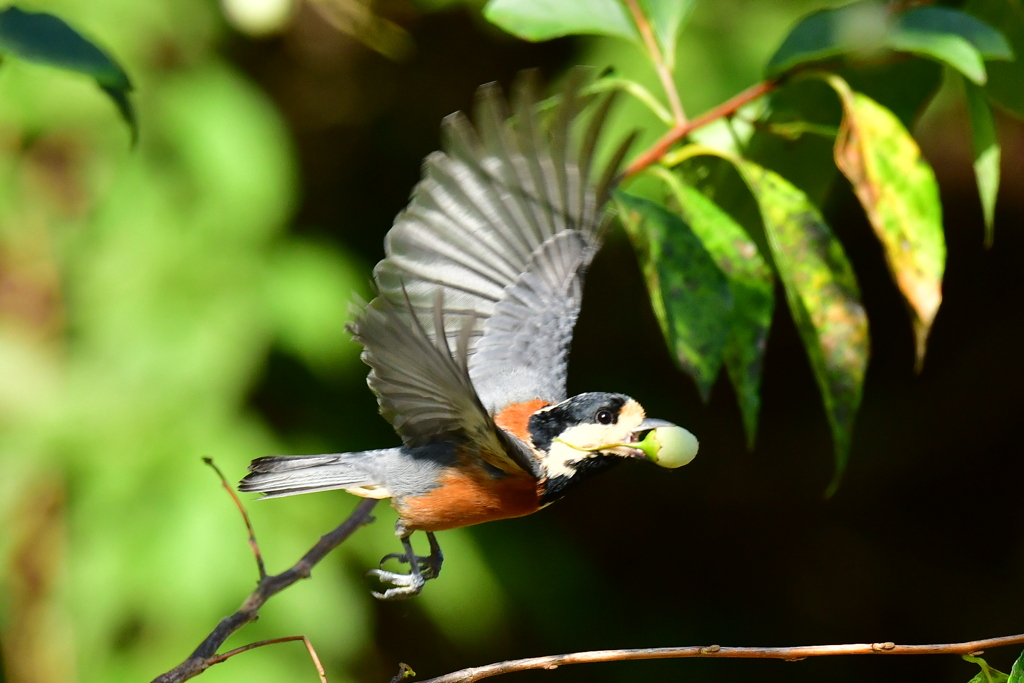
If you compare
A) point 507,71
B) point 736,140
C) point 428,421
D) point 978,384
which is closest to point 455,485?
point 428,421

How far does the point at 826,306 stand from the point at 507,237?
21.6 inches

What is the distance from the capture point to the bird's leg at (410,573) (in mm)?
1481

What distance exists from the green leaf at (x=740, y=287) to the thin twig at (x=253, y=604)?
0.59 m

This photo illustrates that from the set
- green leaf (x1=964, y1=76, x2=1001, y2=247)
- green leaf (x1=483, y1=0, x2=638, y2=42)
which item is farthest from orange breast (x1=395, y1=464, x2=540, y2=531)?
green leaf (x1=964, y1=76, x2=1001, y2=247)

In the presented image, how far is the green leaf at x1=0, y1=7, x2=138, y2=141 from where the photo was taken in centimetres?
111

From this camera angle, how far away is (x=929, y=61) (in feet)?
5.23

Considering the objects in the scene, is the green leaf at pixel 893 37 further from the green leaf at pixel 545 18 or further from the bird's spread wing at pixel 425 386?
the bird's spread wing at pixel 425 386

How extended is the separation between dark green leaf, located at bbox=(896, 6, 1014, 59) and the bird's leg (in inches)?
39.1

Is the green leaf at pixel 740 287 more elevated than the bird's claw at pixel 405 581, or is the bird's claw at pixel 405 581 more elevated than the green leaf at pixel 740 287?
the green leaf at pixel 740 287

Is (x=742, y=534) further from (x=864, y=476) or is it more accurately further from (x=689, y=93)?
(x=689, y=93)

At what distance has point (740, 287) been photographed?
1.33 m

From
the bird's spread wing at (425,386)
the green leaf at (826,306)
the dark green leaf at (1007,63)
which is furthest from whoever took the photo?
the dark green leaf at (1007,63)

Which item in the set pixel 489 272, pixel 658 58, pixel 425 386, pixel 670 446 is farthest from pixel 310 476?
pixel 658 58

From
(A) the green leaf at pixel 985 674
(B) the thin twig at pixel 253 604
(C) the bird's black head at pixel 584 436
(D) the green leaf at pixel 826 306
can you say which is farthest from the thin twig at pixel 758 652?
(C) the bird's black head at pixel 584 436
